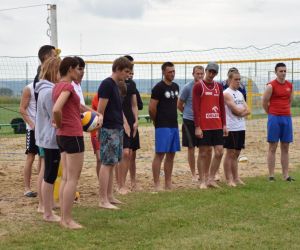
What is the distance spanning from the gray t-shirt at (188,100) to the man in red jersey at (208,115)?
869mm

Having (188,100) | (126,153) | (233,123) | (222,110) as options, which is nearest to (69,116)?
(126,153)

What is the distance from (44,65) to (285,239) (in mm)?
3060

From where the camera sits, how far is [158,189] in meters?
9.07

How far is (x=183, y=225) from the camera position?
6.60m

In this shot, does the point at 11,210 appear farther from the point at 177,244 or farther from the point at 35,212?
the point at 177,244

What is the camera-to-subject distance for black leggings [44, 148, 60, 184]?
22.2 ft

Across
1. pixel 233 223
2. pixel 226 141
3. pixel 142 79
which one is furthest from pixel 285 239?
pixel 142 79

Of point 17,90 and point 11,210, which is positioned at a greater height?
point 17,90

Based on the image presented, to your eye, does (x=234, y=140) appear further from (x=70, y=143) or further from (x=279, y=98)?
(x=70, y=143)

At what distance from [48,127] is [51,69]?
616mm

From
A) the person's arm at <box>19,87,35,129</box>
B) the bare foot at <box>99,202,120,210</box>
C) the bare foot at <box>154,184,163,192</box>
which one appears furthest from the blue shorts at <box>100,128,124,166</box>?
the bare foot at <box>154,184,163,192</box>

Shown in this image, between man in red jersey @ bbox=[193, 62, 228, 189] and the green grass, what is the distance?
0.76 metres

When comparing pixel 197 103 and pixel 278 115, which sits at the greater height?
pixel 197 103

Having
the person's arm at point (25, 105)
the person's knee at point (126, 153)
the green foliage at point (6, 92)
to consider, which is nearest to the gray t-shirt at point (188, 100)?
the person's knee at point (126, 153)
